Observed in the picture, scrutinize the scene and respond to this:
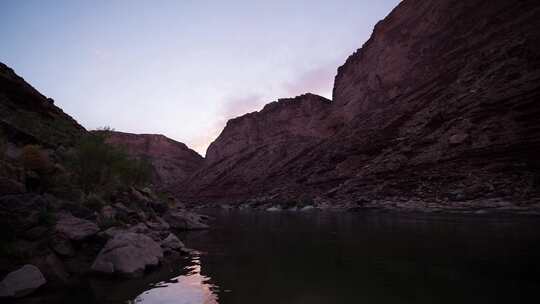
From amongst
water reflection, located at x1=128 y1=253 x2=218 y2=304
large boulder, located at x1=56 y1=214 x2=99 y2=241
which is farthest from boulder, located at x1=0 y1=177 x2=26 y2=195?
water reflection, located at x1=128 y1=253 x2=218 y2=304

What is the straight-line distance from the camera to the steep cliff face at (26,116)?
840 inches

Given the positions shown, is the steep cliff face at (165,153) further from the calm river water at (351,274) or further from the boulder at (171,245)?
the calm river water at (351,274)

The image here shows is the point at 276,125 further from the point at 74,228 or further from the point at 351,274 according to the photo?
the point at 351,274

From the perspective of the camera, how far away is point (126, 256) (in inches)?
387

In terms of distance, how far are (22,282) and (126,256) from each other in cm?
258

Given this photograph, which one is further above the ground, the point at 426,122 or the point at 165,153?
the point at 165,153

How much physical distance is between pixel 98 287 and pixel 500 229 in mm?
16456

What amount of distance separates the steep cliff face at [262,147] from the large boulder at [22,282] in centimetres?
5602

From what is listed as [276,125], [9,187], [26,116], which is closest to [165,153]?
[276,125]

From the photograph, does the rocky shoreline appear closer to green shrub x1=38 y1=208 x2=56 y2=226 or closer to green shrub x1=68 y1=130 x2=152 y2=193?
green shrub x1=38 y1=208 x2=56 y2=226

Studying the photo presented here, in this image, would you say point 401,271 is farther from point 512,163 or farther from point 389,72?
point 389,72

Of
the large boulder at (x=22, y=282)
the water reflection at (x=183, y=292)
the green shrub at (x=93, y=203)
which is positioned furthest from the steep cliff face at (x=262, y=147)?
the large boulder at (x=22, y=282)

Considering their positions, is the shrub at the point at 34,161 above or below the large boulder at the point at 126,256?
above

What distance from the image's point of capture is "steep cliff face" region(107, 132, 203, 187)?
13562 centimetres
